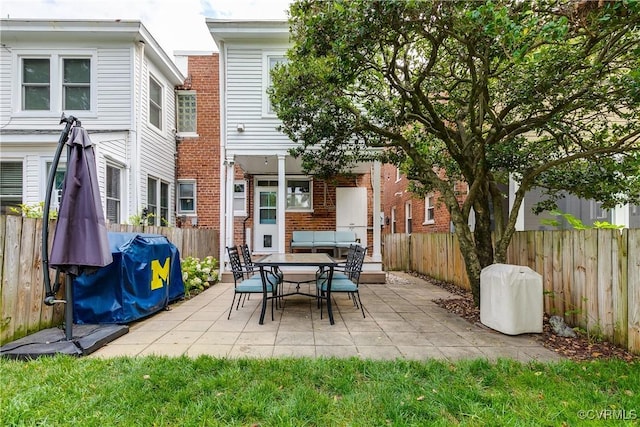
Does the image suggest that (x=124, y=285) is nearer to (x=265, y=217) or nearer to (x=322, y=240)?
(x=322, y=240)

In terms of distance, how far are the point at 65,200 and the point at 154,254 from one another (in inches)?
71.8

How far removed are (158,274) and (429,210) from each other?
914cm

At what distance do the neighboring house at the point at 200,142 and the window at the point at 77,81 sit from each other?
2755 millimetres

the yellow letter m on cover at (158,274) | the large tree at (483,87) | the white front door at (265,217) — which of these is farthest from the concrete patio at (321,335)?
the white front door at (265,217)

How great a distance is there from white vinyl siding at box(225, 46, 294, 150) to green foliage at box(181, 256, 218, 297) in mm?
3139

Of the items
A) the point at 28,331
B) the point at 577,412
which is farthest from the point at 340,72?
the point at 28,331

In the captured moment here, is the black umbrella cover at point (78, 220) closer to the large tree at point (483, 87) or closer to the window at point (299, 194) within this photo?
the large tree at point (483, 87)

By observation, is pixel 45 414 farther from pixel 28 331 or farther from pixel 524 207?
pixel 524 207

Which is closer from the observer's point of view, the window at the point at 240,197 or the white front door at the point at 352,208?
the white front door at the point at 352,208

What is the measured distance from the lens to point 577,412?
2.35 metres

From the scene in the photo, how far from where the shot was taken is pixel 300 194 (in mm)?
10680

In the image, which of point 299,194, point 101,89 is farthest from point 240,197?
point 101,89

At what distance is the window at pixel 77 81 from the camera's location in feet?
28.2

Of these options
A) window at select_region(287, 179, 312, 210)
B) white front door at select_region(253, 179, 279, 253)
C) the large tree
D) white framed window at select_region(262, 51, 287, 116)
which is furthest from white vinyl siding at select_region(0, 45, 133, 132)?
the large tree
